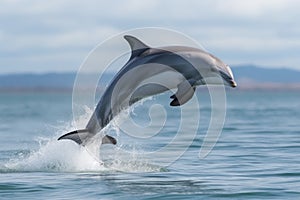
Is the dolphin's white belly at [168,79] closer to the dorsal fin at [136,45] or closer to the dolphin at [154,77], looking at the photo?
the dolphin at [154,77]

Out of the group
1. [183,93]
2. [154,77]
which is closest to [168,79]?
[154,77]

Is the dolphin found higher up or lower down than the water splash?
higher up

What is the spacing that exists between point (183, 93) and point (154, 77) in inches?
28.7

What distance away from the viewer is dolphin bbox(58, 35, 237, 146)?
13632mm

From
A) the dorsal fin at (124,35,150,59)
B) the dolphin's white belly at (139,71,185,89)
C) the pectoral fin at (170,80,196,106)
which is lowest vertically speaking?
the pectoral fin at (170,80,196,106)

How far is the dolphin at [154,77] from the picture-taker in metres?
13.6

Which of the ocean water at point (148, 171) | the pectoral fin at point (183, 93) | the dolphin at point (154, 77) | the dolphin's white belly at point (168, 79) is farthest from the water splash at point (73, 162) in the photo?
the pectoral fin at point (183, 93)

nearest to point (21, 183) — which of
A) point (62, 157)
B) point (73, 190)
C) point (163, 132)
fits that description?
point (73, 190)

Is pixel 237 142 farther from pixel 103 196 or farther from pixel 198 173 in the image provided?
pixel 103 196

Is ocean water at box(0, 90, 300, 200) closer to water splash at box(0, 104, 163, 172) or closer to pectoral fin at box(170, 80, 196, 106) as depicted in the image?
water splash at box(0, 104, 163, 172)

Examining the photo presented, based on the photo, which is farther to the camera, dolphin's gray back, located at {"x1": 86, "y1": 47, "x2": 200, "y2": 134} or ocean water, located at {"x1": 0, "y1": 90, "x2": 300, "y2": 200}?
dolphin's gray back, located at {"x1": 86, "y1": 47, "x2": 200, "y2": 134}

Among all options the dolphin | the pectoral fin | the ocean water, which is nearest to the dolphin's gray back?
the dolphin

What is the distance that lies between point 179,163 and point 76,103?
3762 mm

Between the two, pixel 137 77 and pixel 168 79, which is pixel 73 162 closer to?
pixel 137 77
